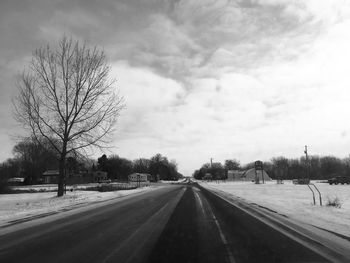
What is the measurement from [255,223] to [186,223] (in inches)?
99.3

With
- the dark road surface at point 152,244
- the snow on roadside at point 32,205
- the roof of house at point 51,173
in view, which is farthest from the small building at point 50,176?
the dark road surface at point 152,244

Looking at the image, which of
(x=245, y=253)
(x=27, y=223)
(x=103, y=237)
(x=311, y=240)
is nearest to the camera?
(x=245, y=253)

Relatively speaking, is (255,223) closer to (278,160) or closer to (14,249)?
(14,249)

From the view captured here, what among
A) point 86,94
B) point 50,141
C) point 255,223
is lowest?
point 255,223

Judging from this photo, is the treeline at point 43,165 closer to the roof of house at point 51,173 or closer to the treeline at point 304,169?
the roof of house at point 51,173

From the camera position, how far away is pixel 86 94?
105 feet

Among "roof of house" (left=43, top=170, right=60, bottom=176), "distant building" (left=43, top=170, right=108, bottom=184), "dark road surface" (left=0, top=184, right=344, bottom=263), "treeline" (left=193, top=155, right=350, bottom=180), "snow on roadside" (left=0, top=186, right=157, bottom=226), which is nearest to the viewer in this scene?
"dark road surface" (left=0, top=184, right=344, bottom=263)

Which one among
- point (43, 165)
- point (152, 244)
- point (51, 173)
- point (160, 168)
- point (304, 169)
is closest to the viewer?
point (152, 244)

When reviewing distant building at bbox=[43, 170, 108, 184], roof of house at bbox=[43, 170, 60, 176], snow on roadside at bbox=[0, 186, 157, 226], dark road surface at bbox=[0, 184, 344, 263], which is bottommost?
dark road surface at bbox=[0, 184, 344, 263]

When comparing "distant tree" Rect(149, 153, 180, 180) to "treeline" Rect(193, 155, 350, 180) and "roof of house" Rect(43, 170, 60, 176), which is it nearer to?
"treeline" Rect(193, 155, 350, 180)

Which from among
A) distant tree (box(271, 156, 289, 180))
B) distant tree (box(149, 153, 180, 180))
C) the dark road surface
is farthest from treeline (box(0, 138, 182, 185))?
distant tree (box(271, 156, 289, 180))

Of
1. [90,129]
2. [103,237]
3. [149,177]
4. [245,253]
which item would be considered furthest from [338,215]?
[149,177]

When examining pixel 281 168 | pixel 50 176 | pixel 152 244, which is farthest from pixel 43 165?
pixel 281 168

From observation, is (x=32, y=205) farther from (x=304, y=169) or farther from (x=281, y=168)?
(x=281, y=168)
